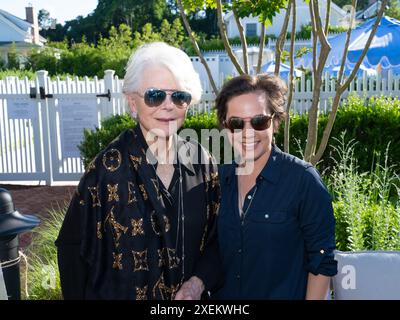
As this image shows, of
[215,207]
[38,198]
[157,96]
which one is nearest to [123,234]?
[215,207]

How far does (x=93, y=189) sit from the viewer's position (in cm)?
193

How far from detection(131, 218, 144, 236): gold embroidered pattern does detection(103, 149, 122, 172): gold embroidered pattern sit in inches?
8.4

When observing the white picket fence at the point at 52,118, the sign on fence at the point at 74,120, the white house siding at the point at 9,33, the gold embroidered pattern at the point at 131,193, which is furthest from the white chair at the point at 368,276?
the white house siding at the point at 9,33

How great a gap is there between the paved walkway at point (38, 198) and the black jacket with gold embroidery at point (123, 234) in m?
5.73

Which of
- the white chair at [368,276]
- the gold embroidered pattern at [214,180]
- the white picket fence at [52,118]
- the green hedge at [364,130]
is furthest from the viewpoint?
the white picket fence at [52,118]

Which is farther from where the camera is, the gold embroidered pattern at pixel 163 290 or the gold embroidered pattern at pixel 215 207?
the gold embroidered pattern at pixel 215 207

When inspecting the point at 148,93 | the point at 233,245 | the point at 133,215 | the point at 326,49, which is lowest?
the point at 233,245

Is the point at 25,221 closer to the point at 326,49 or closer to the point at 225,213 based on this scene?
the point at 225,213

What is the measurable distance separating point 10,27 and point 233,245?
55.9m

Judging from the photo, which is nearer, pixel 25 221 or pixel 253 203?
pixel 253 203

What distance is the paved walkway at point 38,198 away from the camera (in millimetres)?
7875

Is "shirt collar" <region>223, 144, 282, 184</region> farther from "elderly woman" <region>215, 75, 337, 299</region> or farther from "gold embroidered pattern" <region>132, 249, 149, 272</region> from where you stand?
"gold embroidered pattern" <region>132, 249, 149, 272</region>

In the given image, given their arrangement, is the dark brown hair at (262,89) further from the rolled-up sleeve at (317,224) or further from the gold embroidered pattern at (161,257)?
the gold embroidered pattern at (161,257)
